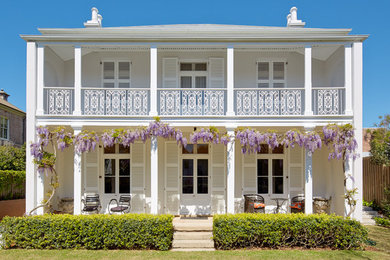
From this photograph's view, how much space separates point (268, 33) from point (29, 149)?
25.4 feet

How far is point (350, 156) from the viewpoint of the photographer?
7.33m

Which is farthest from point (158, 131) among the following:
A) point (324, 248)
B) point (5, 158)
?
point (5, 158)

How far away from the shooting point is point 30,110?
7.55 meters

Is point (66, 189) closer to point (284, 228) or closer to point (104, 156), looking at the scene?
point (104, 156)

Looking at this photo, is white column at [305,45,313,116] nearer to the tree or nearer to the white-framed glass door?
the tree

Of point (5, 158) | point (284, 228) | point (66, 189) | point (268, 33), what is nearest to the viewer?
point (284, 228)

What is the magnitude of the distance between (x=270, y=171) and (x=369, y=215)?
3.46m

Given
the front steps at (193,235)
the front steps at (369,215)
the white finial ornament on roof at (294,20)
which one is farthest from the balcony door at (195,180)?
the white finial ornament on roof at (294,20)

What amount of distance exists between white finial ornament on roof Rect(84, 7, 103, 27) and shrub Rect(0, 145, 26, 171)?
745 centimetres

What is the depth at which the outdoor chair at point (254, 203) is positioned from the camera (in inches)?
317

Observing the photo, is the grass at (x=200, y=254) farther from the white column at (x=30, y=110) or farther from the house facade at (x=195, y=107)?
the house facade at (x=195, y=107)

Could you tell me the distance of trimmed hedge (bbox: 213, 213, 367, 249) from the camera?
631 cm

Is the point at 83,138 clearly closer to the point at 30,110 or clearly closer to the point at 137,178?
the point at 30,110

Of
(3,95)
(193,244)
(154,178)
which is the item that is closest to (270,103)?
(154,178)
